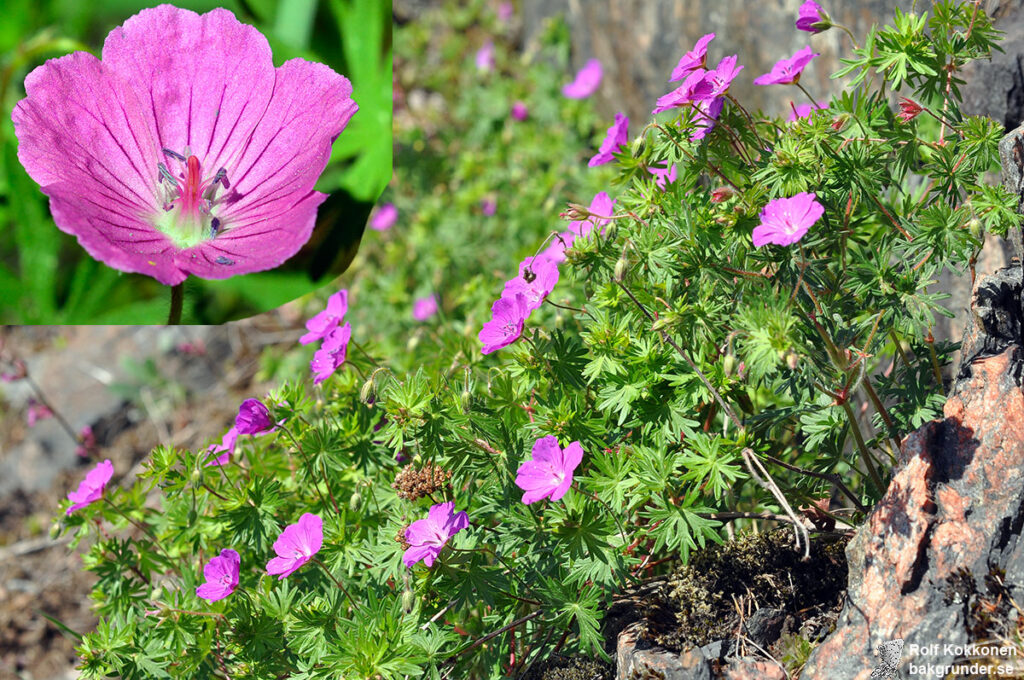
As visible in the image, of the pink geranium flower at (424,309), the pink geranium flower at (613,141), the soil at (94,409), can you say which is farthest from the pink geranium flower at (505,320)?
the soil at (94,409)

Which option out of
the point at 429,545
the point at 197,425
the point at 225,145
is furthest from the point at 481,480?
the point at 197,425

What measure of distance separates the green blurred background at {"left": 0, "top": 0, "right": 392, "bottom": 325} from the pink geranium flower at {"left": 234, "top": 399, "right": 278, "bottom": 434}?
438 millimetres

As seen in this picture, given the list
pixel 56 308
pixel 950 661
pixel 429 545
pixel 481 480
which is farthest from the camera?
pixel 56 308

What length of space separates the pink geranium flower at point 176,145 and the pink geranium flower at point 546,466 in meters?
0.82

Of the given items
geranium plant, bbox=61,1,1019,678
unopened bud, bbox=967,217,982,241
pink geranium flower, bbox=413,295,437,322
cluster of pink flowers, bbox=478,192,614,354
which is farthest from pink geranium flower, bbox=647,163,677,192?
pink geranium flower, bbox=413,295,437,322

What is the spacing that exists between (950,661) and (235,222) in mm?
1610

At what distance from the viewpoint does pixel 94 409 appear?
3895 millimetres

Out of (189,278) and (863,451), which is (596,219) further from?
(189,278)

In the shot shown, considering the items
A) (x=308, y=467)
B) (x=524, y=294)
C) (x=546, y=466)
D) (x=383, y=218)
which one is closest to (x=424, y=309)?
(x=383, y=218)

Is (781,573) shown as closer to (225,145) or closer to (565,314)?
(565,314)

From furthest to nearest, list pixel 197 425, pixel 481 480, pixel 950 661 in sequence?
1. pixel 197 425
2. pixel 481 480
3. pixel 950 661

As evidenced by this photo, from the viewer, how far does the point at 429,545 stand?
61.4 inches

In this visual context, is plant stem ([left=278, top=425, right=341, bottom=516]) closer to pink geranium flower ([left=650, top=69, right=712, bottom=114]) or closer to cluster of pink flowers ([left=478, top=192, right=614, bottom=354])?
cluster of pink flowers ([left=478, top=192, right=614, bottom=354])

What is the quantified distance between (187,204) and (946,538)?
1638 millimetres
